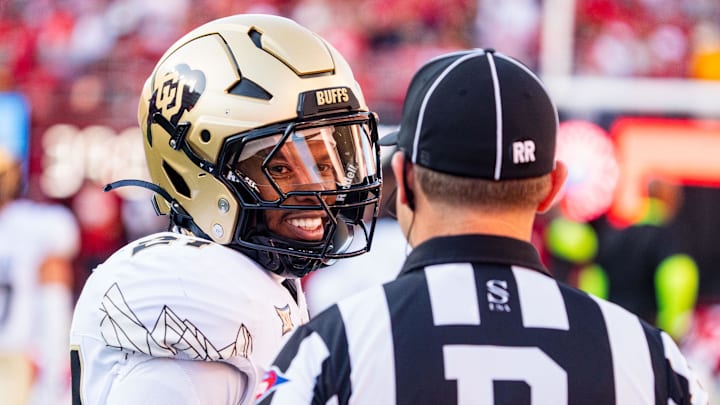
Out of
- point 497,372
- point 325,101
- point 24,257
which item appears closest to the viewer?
point 497,372

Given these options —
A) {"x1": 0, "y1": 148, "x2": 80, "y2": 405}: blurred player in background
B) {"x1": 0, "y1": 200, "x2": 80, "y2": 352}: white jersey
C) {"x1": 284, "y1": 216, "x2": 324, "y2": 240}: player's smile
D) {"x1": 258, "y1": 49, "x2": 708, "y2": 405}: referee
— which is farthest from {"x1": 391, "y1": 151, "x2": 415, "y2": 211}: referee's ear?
{"x1": 0, "y1": 200, "x2": 80, "y2": 352}: white jersey

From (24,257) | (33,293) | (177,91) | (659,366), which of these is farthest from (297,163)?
(33,293)

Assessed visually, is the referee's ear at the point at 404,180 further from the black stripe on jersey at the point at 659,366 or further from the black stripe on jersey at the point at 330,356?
the black stripe on jersey at the point at 659,366

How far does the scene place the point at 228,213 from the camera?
2.10 m

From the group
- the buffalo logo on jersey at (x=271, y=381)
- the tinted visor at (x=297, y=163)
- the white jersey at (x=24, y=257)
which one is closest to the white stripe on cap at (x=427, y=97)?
the buffalo logo on jersey at (x=271, y=381)

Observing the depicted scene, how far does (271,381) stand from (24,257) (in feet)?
20.2

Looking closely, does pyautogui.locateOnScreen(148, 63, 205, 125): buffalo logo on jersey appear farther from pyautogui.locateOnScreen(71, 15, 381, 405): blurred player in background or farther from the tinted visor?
the tinted visor

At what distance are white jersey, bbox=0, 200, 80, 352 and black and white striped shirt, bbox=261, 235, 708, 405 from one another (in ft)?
19.2

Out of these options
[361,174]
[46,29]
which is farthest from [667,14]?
[361,174]

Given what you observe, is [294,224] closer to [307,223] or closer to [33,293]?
[307,223]

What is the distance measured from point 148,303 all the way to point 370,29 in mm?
7940

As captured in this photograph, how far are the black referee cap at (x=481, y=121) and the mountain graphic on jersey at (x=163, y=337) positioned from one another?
1.62 feet

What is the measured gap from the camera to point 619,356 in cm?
155

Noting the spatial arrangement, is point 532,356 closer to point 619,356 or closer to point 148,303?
point 619,356
